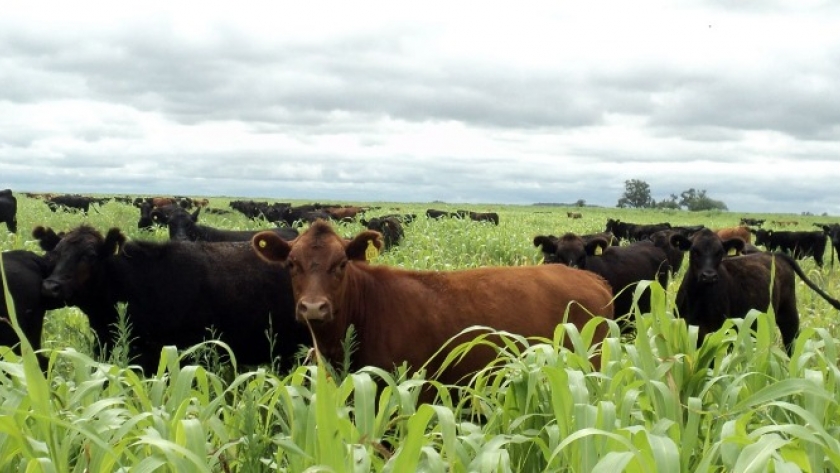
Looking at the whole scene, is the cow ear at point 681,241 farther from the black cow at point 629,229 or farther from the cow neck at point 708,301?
the black cow at point 629,229

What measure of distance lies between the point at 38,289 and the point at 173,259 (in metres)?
1.26

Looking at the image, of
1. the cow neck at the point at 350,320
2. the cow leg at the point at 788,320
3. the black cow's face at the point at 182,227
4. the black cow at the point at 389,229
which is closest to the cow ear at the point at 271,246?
the cow neck at the point at 350,320

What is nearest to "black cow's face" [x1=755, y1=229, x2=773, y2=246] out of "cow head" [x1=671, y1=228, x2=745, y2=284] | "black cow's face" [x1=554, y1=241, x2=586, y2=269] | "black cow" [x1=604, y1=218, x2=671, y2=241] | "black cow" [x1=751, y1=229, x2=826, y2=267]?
"black cow" [x1=751, y1=229, x2=826, y2=267]

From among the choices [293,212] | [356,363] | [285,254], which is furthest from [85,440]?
[293,212]

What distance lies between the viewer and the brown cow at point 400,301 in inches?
241

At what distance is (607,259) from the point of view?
12.2 m

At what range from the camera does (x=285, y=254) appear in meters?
6.90

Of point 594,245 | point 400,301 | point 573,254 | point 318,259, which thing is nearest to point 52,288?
point 318,259

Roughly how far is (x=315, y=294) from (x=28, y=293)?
3.24m

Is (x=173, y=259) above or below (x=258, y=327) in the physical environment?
above

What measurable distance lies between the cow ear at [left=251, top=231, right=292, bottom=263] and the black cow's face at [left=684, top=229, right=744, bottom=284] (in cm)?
537

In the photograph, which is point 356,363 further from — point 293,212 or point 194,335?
point 293,212

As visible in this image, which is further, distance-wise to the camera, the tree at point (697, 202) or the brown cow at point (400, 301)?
the tree at point (697, 202)

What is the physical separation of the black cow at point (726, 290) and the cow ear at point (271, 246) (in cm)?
537
